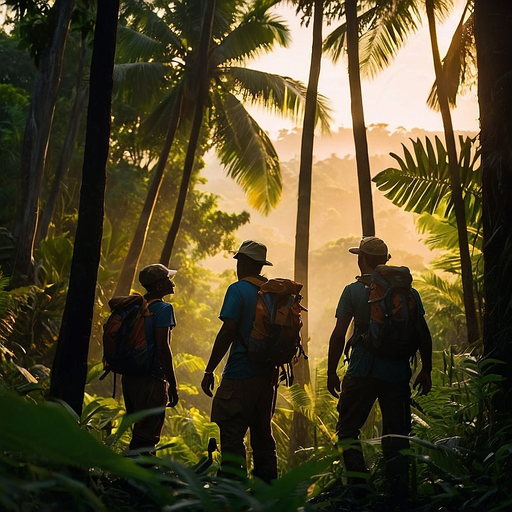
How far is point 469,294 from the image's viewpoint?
10930 mm

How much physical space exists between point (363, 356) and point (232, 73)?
1631 cm

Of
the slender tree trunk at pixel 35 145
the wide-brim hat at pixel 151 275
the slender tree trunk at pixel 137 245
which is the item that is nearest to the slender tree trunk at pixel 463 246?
the wide-brim hat at pixel 151 275

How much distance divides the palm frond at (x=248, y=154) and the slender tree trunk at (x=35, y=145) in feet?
26.7

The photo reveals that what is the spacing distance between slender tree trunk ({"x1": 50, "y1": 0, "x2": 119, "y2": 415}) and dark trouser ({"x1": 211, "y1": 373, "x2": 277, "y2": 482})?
41.1 inches

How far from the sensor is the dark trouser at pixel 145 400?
5.18m

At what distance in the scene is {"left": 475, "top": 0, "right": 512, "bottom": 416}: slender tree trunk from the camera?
4766mm

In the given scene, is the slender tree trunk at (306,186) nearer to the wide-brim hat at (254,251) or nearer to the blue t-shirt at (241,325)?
the wide-brim hat at (254,251)

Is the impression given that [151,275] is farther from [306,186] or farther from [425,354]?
[306,186]

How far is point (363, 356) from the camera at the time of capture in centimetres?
491

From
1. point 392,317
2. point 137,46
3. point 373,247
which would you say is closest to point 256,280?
point 373,247

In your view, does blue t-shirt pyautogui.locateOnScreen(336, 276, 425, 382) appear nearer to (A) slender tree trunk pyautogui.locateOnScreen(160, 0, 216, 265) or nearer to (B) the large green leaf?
(B) the large green leaf

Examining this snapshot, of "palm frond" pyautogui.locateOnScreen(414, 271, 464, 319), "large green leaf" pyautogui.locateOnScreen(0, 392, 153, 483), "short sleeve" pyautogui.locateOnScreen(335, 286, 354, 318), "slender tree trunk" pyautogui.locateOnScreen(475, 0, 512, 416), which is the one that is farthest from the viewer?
"palm frond" pyautogui.locateOnScreen(414, 271, 464, 319)

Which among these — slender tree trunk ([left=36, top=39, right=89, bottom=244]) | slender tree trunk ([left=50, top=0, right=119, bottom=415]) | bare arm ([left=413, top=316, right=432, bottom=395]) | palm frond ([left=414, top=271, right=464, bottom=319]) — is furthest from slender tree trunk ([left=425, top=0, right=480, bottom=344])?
palm frond ([left=414, top=271, right=464, bottom=319])

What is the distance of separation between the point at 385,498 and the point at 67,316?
8.61 ft
